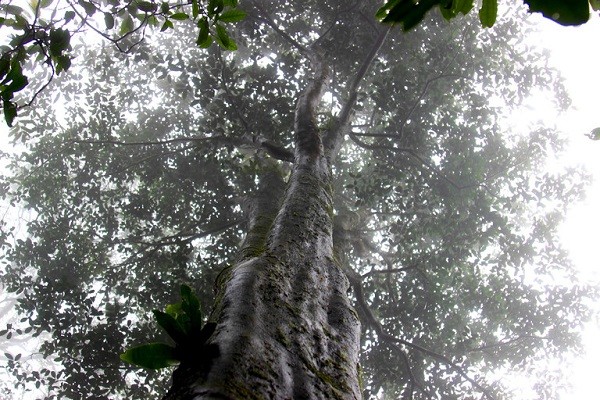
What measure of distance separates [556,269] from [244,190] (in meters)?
7.19

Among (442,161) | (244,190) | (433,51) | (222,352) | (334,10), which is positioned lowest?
(222,352)

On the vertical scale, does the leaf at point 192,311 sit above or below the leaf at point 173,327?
above

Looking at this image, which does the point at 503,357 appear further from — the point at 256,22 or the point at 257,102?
the point at 256,22

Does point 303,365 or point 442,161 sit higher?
point 442,161

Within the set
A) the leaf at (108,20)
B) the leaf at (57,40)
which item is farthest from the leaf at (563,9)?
the leaf at (108,20)

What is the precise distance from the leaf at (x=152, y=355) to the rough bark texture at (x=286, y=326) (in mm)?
100

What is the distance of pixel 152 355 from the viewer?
1.39 metres

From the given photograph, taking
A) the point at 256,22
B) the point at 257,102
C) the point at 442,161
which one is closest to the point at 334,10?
the point at 256,22

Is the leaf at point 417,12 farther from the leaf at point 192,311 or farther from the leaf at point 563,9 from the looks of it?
the leaf at point 192,311

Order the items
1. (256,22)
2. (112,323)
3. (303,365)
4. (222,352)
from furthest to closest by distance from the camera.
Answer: (256,22)
(112,323)
(303,365)
(222,352)

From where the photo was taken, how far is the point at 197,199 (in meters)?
7.86

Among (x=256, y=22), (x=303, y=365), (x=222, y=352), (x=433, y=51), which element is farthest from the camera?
(x=256, y=22)

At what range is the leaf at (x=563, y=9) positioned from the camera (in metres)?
0.72

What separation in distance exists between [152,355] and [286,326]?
0.55 metres
